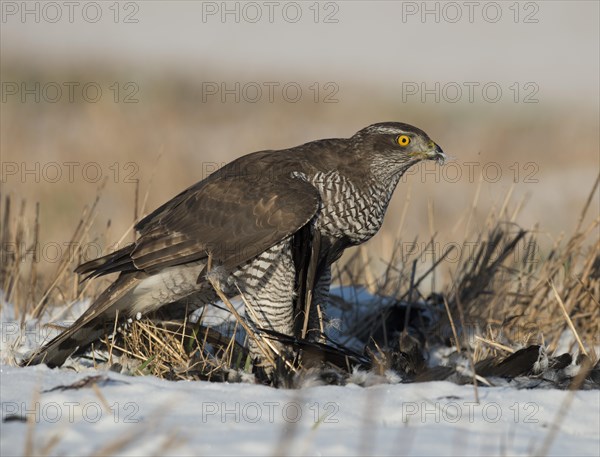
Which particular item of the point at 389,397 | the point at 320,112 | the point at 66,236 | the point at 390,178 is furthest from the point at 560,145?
the point at 389,397

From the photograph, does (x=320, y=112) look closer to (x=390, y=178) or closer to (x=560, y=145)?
(x=560, y=145)

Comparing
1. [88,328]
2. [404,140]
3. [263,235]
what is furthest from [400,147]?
[88,328]

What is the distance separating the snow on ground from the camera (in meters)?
2.85

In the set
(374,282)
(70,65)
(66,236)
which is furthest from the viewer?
(70,65)

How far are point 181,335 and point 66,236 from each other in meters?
5.00

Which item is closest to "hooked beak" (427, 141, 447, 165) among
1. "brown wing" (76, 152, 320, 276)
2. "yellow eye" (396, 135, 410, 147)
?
"yellow eye" (396, 135, 410, 147)

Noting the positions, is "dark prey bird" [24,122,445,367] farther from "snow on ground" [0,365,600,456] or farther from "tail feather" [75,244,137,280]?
"snow on ground" [0,365,600,456]

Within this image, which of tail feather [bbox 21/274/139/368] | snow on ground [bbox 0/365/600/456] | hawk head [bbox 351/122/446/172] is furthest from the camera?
hawk head [bbox 351/122/446/172]

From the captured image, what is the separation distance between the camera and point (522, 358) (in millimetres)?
4355

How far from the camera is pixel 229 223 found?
4781 mm

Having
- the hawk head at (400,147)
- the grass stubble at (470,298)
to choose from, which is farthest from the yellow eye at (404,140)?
the grass stubble at (470,298)

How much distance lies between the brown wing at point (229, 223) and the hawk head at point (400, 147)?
432 millimetres

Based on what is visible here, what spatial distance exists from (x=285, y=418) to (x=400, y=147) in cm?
218

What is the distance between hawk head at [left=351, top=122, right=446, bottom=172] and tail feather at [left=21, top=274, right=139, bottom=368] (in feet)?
4.36
